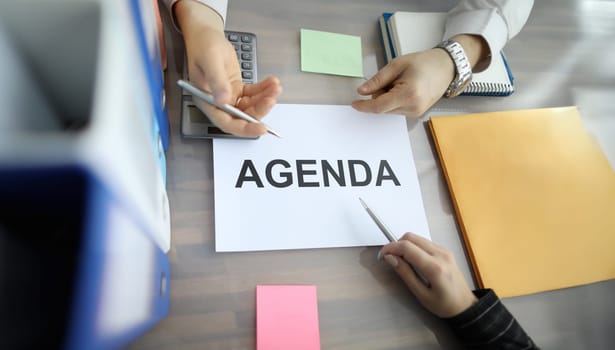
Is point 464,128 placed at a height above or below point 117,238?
above

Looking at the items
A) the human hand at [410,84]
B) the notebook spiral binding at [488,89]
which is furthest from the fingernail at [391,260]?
the notebook spiral binding at [488,89]

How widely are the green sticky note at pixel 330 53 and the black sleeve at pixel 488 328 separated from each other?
0.42 m

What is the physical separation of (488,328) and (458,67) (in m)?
0.42

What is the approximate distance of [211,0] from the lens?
21.1 inches

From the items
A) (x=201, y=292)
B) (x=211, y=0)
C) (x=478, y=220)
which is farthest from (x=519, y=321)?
(x=211, y=0)

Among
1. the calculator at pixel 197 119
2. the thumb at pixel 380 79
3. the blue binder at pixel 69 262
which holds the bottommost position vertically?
the blue binder at pixel 69 262

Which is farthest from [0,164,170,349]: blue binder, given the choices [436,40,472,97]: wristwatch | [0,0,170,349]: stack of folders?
[436,40,472,97]: wristwatch

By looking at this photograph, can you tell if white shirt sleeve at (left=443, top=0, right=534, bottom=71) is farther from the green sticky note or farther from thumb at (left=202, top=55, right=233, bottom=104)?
thumb at (left=202, top=55, right=233, bottom=104)

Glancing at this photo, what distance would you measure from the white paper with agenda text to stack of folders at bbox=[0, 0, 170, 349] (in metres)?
0.17

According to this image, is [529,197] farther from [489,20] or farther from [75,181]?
[75,181]

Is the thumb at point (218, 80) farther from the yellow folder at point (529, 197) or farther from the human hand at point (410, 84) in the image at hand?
the yellow folder at point (529, 197)

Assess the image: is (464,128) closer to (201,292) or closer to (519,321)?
(519,321)

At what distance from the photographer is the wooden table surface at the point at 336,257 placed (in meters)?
0.44

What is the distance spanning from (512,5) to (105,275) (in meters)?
0.79
